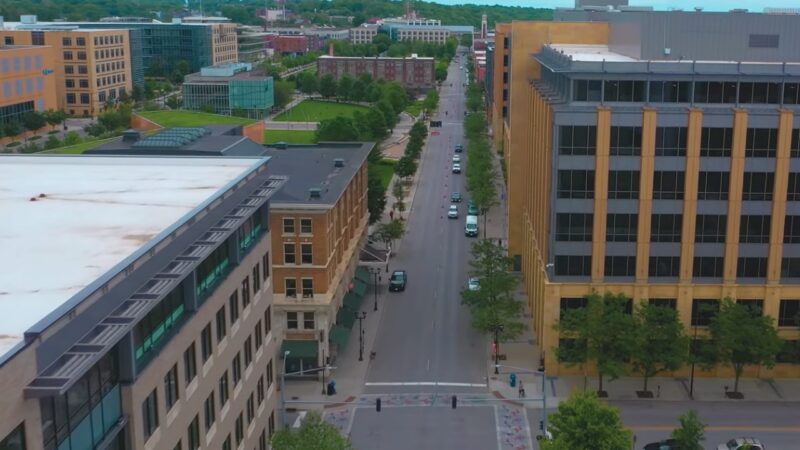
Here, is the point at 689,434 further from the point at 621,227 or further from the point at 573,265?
the point at 621,227

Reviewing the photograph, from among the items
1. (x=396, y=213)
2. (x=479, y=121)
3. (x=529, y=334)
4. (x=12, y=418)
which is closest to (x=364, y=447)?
(x=529, y=334)

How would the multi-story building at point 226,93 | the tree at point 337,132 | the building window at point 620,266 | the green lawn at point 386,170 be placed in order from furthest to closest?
the multi-story building at point 226,93
the green lawn at point 386,170
the tree at point 337,132
the building window at point 620,266

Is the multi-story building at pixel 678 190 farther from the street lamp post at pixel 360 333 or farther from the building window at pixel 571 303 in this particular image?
the street lamp post at pixel 360 333

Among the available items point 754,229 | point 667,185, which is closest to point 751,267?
point 754,229

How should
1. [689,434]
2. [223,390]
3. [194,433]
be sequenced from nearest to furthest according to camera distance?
1. [194,433]
2. [223,390]
3. [689,434]

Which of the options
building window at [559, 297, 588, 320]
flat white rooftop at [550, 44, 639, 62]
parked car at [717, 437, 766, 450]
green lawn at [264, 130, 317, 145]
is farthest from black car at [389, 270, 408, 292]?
green lawn at [264, 130, 317, 145]

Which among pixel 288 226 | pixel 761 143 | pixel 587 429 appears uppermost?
pixel 761 143

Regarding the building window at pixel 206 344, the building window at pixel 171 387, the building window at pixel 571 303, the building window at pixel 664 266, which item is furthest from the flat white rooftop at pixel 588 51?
the building window at pixel 171 387

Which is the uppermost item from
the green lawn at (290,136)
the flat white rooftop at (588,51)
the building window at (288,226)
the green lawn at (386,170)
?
the flat white rooftop at (588,51)
